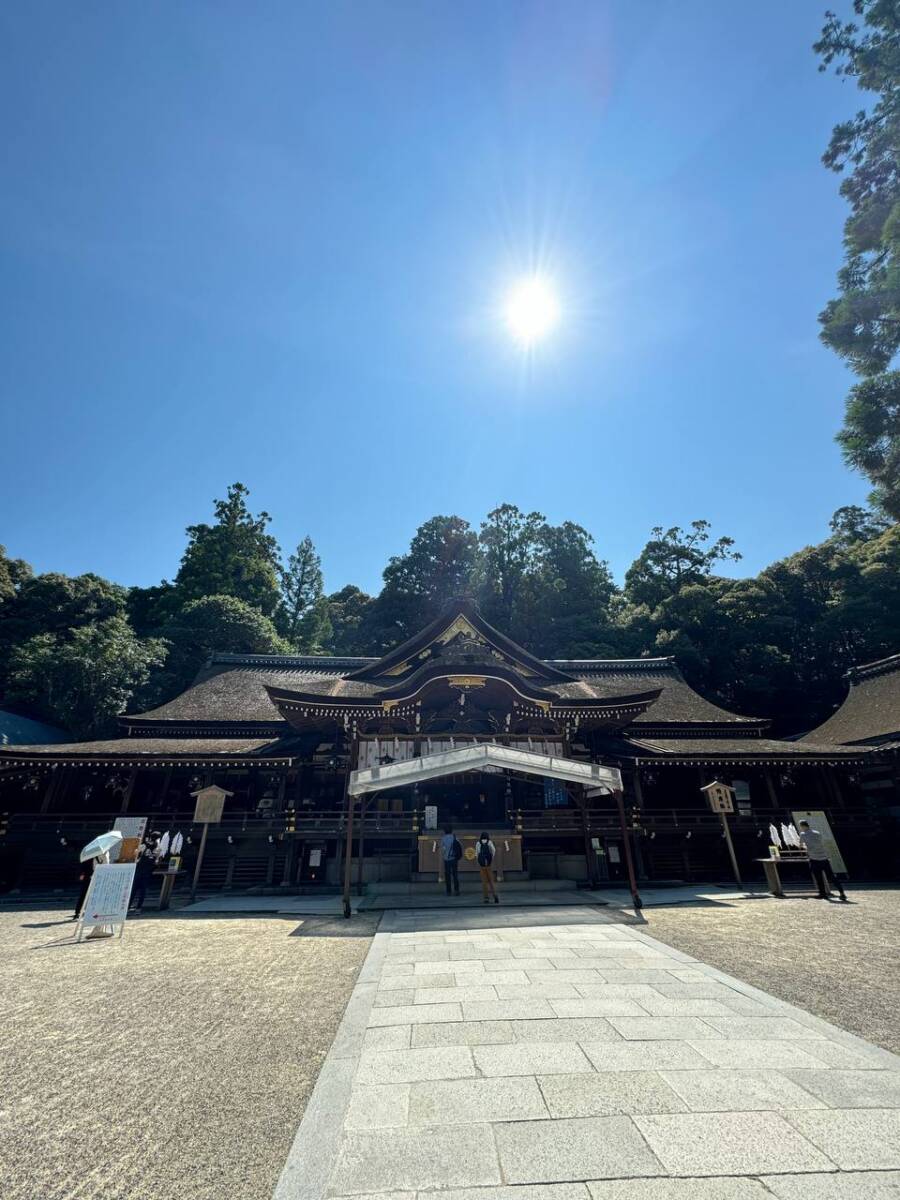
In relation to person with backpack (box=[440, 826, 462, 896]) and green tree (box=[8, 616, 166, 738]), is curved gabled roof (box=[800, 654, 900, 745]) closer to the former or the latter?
person with backpack (box=[440, 826, 462, 896])

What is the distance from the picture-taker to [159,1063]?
4.14 metres

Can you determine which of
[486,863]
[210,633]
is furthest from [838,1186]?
[210,633]

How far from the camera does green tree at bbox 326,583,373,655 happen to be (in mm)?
47062

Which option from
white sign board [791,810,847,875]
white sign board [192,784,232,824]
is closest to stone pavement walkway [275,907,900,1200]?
white sign board [192,784,232,824]

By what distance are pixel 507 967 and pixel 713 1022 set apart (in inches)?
108

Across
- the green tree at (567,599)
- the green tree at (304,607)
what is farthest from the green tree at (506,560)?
the green tree at (304,607)

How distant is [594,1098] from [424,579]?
44.7 m

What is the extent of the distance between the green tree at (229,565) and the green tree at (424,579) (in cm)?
992

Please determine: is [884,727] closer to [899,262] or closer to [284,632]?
[899,262]

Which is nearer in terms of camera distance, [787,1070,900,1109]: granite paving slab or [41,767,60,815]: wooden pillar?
[787,1070,900,1109]: granite paving slab

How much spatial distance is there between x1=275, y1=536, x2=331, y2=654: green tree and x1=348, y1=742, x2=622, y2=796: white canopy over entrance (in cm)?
3465

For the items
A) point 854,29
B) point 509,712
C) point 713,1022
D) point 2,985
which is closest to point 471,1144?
point 713,1022

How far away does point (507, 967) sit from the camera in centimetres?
671

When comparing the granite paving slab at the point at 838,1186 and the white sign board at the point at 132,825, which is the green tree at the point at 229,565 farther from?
the granite paving slab at the point at 838,1186
